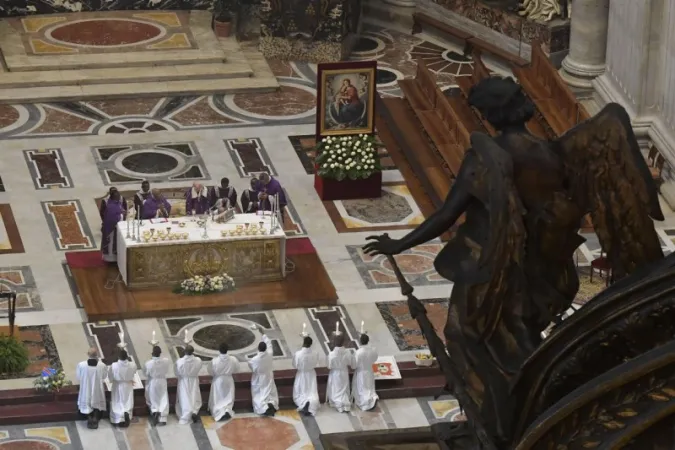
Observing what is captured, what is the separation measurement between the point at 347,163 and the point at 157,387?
573 centimetres

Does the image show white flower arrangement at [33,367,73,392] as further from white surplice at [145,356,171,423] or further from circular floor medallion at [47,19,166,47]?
circular floor medallion at [47,19,166,47]

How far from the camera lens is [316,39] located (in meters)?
26.7

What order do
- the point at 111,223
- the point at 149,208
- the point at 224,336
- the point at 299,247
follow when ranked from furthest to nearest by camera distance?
the point at 299,247 < the point at 149,208 < the point at 111,223 < the point at 224,336

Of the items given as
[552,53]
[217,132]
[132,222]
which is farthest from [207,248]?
[552,53]

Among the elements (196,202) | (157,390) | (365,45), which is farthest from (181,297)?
(365,45)

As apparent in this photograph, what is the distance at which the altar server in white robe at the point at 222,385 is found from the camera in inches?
647

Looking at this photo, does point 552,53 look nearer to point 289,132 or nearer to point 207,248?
point 289,132

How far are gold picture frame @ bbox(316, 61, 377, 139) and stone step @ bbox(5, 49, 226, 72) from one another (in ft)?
16.0

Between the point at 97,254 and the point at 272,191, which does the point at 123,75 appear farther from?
the point at 97,254

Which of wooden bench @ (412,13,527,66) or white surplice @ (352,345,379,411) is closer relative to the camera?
white surplice @ (352,345,379,411)

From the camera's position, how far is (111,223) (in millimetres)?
19422

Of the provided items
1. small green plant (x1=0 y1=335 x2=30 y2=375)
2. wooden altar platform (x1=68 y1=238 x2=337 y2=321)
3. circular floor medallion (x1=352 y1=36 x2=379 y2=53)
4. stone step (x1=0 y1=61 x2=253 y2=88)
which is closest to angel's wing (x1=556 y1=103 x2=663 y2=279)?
small green plant (x1=0 y1=335 x2=30 y2=375)

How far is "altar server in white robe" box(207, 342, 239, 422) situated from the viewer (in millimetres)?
16438

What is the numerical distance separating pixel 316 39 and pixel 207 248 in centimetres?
814
